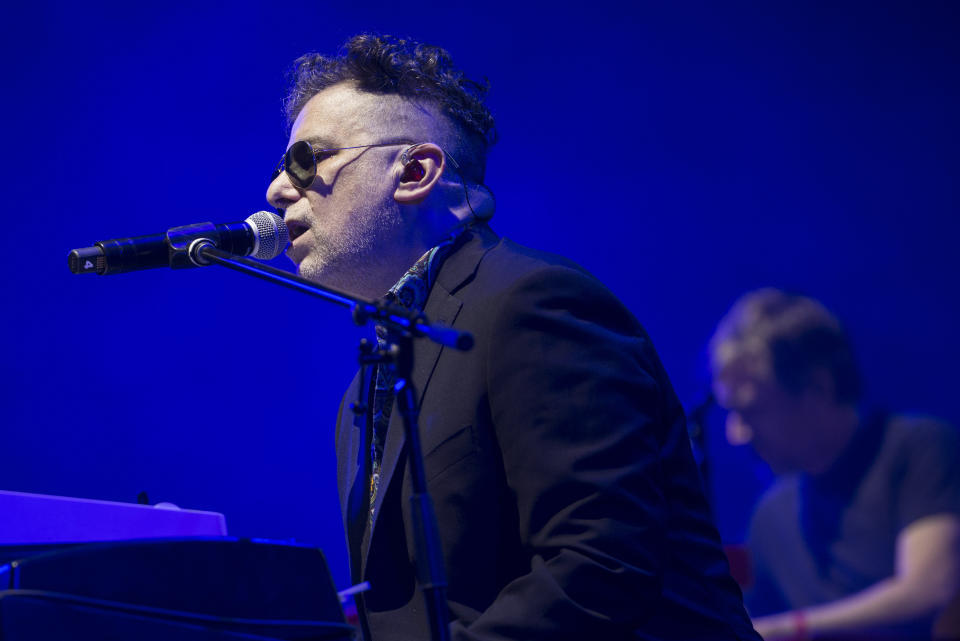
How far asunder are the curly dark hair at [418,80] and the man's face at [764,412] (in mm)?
1281

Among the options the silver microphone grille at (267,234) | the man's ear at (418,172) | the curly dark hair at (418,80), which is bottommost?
the silver microphone grille at (267,234)

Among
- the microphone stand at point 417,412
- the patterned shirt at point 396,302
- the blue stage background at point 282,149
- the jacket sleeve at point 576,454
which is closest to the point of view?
the microphone stand at point 417,412

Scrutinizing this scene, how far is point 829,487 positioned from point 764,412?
32 cm

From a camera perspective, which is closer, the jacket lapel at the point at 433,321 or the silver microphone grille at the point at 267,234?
the jacket lapel at the point at 433,321

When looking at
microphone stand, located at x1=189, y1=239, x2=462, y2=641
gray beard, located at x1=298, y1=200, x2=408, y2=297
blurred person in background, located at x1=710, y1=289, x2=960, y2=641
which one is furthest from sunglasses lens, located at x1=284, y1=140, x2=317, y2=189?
blurred person in background, located at x1=710, y1=289, x2=960, y2=641

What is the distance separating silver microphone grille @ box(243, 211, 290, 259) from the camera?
194cm

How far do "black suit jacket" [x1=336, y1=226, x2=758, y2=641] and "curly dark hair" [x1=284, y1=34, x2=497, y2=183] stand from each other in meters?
0.69

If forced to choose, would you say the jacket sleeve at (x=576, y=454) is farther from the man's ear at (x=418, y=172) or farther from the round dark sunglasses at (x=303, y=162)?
the round dark sunglasses at (x=303, y=162)

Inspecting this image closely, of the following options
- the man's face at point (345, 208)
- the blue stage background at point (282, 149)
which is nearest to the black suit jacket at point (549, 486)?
the man's face at point (345, 208)

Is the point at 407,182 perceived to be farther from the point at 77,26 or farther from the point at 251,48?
the point at 77,26

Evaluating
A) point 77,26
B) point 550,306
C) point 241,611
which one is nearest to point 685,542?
point 550,306

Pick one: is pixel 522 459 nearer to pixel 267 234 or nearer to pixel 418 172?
pixel 267 234

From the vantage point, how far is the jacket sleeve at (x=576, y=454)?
1415 millimetres

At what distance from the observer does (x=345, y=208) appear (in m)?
2.17
